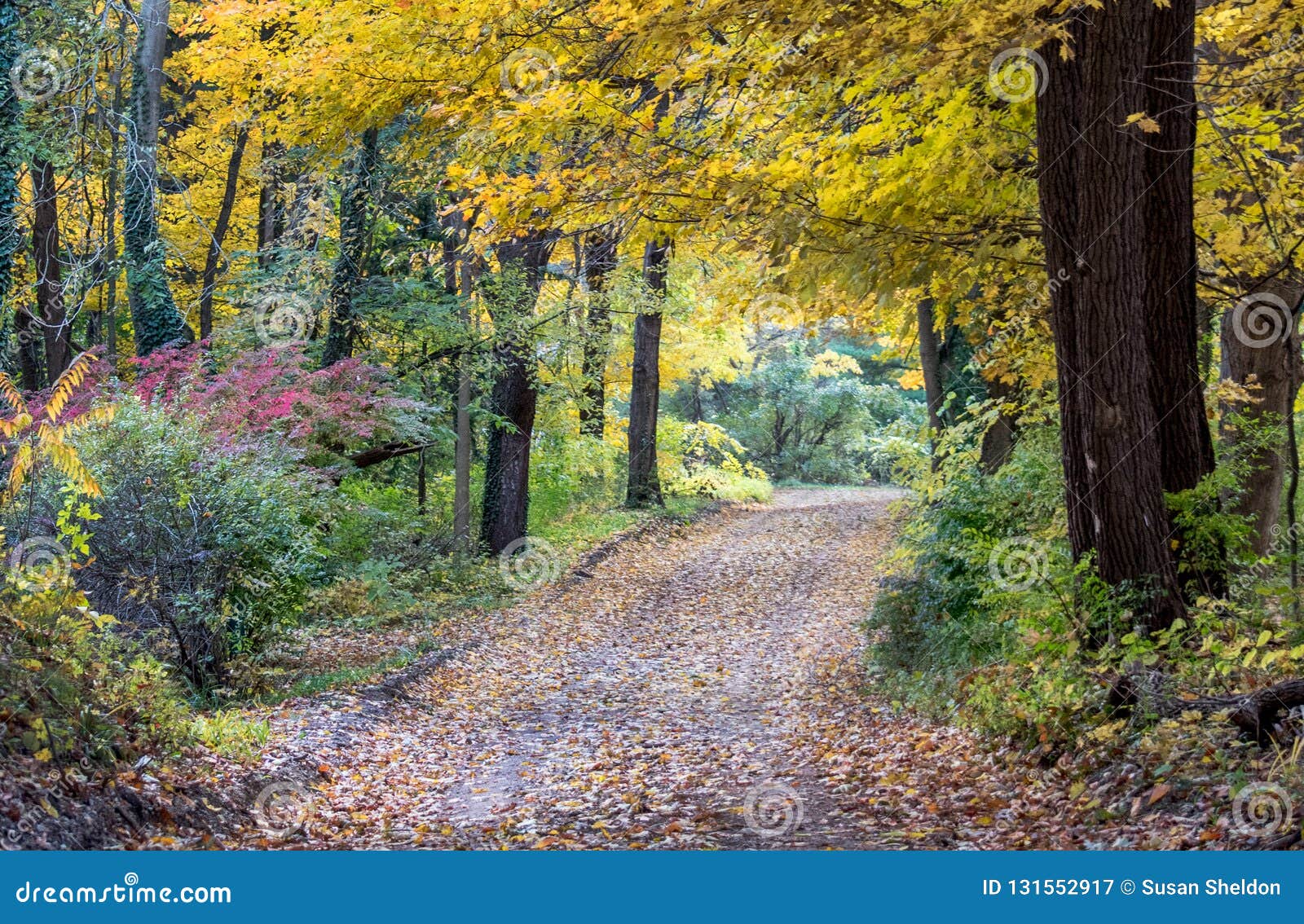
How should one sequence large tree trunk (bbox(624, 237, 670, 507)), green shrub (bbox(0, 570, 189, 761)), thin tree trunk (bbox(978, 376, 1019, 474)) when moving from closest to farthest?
green shrub (bbox(0, 570, 189, 761)) → thin tree trunk (bbox(978, 376, 1019, 474)) → large tree trunk (bbox(624, 237, 670, 507))

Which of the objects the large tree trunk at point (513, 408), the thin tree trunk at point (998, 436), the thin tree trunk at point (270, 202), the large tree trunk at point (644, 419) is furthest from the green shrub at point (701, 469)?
the thin tree trunk at point (998, 436)

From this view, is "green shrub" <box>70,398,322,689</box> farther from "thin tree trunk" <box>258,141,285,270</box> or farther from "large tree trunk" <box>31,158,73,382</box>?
"large tree trunk" <box>31,158,73,382</box>

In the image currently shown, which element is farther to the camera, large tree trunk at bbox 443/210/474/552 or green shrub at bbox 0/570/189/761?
large tree trunk at bbox 443/210/474/552

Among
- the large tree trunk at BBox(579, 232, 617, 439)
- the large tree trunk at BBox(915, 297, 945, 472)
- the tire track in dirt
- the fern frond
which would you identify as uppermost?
the large tree trunk at BBox(579, 232, 617, 439)

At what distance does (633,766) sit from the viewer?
8266mm

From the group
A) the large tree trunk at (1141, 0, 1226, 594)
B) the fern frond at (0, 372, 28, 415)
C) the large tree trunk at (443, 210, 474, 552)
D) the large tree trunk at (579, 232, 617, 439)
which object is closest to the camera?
the fern frond at (0, 372, 28, 415)

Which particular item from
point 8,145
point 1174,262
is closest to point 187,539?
point 8,145

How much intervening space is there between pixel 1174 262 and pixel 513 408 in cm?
1124

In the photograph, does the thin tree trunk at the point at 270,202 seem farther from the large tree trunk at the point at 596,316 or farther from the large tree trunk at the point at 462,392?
the large tree trunk at the point at 596,316

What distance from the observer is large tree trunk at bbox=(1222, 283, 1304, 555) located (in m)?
9.50

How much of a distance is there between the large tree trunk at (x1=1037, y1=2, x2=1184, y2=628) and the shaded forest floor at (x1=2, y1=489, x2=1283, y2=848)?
4.73ft

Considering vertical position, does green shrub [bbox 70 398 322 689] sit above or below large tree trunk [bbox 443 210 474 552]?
below

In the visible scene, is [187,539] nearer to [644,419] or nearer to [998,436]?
[998,436]

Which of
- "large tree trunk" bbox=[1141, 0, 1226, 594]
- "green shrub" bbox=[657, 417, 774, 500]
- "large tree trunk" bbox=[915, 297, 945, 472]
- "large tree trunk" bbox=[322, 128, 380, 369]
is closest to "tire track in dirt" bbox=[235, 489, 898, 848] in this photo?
"large tree trunk" bbox=[915, 297, 945, 472]
